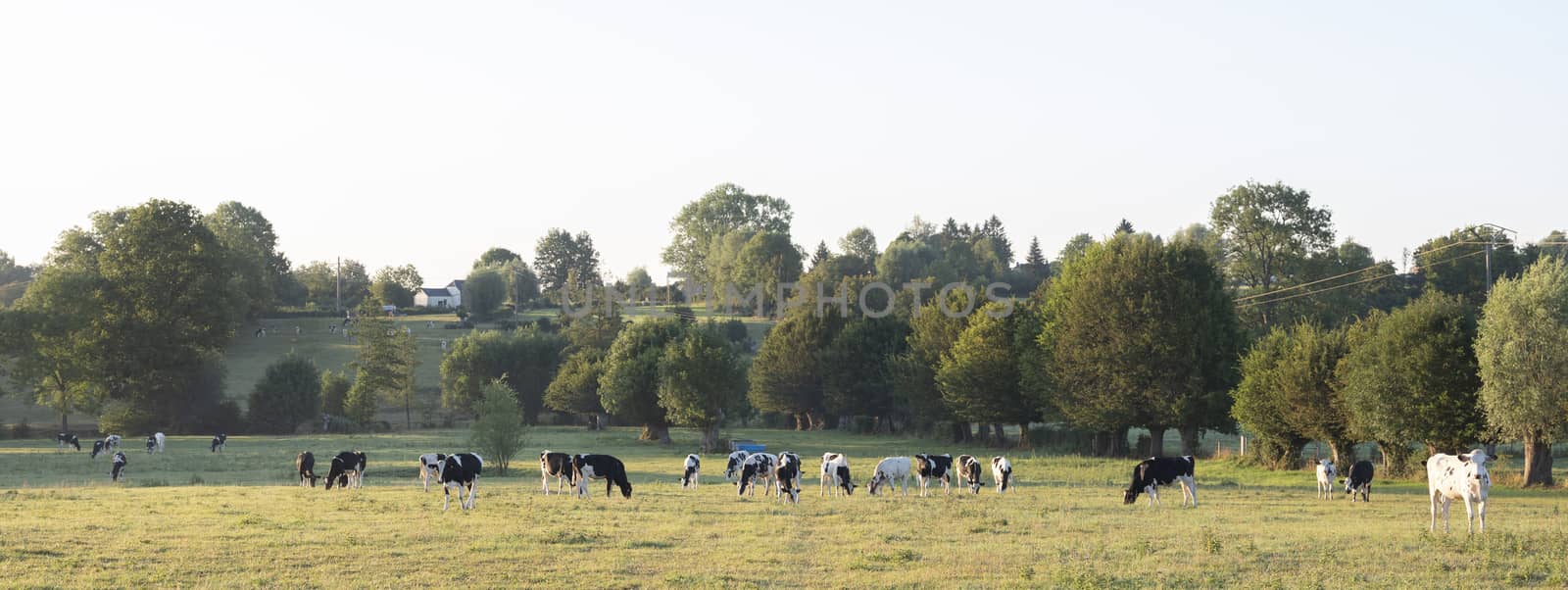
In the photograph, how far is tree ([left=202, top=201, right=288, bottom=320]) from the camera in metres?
117

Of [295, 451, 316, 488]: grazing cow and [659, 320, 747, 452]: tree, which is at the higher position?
[659, 320, 747, 452]: tree

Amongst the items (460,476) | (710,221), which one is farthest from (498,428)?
(710,221)

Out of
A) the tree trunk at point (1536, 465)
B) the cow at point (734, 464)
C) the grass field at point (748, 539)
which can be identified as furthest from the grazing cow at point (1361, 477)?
the cow at point (734, 464)

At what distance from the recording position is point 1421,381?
138 ft

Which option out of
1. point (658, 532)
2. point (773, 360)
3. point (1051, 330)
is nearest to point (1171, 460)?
point (658, 532)

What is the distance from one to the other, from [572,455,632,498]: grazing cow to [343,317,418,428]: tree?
61424 millimetres

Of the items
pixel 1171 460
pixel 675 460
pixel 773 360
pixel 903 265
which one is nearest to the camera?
pixel 1171 460

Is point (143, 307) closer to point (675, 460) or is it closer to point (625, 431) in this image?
point (625, 431)

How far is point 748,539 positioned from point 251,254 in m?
115

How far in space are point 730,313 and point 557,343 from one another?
51275 millimetres

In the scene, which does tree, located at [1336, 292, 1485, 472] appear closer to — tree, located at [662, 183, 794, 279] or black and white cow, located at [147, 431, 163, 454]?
black and white cow, located at [147, 431, 163, 454]

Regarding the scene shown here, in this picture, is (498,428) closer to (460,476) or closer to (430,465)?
(430,465)

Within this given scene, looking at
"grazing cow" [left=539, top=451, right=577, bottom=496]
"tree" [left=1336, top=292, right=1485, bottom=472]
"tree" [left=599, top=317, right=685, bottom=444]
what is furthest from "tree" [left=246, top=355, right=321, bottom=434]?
"tree" [left=1336, top=292, right=1485, bottom=472]

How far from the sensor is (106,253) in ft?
296
